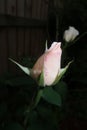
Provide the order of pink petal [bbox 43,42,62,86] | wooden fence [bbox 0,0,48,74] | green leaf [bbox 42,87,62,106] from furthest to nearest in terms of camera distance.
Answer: wooden fence [bbox 0,0,48,74] → green leaf [bbox 42,87,62,106] → pink petal [bbox 43,42,62,86]

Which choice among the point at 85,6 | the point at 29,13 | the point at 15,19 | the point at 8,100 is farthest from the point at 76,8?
the point at 8,100

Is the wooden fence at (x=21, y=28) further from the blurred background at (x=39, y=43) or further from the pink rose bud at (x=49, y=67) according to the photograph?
the pink rose bud at (x=49, y=67)

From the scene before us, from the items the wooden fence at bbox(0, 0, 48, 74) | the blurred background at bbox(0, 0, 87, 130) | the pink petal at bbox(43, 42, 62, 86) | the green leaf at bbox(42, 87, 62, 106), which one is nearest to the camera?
the pink petal at bbox(43, 42, 62, 86)

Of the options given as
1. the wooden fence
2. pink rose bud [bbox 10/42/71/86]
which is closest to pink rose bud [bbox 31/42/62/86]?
pink rose bud [bbox 10/42/71/86]

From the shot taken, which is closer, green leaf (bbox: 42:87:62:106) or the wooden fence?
green leaf (bbox: 42:87:62:106)

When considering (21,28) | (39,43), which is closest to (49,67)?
(21,28)

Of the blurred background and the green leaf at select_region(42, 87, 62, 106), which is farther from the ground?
the green leaf at select_region(42, 87, 62, 106)

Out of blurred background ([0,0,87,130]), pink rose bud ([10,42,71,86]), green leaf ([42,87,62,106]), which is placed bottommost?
blurred background ([0,0,87,130])

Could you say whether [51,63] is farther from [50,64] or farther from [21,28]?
[21,28]

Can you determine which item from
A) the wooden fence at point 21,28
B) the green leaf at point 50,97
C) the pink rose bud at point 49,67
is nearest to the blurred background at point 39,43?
the wooden fence at point 21,28

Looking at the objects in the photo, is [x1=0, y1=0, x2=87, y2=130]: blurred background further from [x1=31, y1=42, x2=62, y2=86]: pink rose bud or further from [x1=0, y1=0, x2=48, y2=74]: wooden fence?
[x1=31, y1=42, x2=62, y2=86]: pink rose bud
